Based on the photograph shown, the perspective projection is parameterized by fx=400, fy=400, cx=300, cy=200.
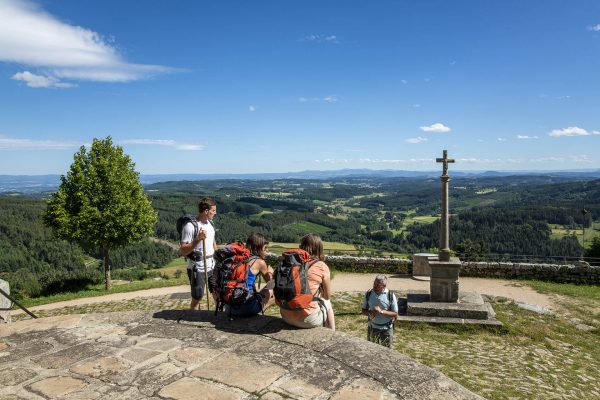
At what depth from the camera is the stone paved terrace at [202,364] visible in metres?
2.91

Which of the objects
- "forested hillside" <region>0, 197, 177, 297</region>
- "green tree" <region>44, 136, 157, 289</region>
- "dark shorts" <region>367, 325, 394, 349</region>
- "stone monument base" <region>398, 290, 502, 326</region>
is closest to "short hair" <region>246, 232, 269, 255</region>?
"dark shorts" <region>367, 325, 394, 349</region>

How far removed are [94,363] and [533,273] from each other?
16450 millimetres

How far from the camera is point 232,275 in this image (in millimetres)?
4422

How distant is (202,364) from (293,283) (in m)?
1.22

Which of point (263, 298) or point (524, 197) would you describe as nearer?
point (263, 298)

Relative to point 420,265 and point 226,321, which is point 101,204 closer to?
point 420,265

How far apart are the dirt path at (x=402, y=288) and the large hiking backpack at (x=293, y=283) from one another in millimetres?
9927

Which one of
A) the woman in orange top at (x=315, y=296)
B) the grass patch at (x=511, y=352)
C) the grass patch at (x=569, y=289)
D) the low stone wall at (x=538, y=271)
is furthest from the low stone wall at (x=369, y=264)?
the woman in orange top at (x=315, y=296)

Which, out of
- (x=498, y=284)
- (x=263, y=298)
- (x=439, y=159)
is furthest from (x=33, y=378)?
(x=498, y=284)

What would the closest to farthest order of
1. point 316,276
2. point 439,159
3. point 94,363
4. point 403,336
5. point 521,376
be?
point 94,363 → point 316,276 → point 521,376 → point 403,336 → point 439,159

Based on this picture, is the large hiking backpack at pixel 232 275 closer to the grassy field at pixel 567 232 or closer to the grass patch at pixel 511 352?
the grass patch at pixel 511 352

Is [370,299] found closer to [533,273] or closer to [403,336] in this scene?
[403,336]

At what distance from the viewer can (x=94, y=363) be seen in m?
3.46

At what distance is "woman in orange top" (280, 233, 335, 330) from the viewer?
4.10 metres
